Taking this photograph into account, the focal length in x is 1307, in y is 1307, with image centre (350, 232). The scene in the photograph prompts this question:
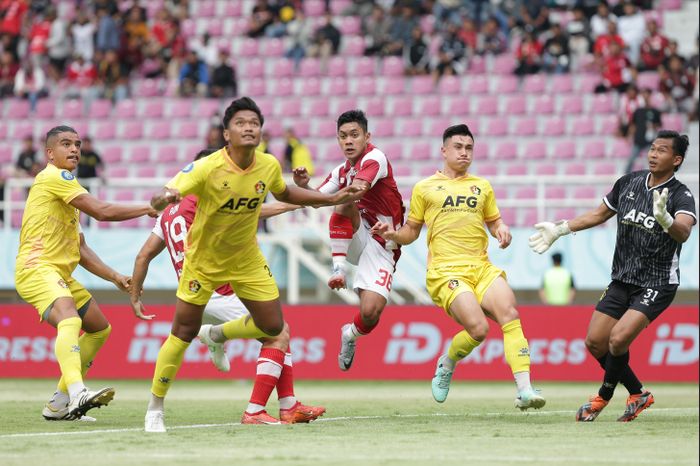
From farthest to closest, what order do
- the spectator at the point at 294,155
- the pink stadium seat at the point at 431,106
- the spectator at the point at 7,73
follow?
the spectator at the point at 7,73, the pink stadium seat at the point at 431,106, the spectator at the point at 294,155

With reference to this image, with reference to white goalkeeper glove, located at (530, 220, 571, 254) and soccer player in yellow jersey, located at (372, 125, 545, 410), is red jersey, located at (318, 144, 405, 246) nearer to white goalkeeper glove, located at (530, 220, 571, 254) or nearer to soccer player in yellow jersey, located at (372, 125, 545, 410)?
soccer player in yellow jersey, located at (372, 125, 545, 410)

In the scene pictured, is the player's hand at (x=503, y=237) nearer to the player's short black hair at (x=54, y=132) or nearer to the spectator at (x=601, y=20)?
the player's short black hair at (x=54, y=132)

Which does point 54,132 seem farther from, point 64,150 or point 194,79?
point 194,79

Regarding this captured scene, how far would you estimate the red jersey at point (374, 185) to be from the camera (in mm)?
12383

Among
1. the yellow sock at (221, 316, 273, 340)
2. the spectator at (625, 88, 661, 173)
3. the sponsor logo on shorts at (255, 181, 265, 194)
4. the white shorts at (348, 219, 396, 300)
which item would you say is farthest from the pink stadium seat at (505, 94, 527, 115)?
the sponsor logo on shorts at (255, 181, 265, 194)

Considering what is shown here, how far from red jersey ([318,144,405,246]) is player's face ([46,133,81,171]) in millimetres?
2375

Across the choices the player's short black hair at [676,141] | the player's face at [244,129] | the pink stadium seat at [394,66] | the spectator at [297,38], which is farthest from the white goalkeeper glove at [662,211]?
the spectator at [297,38]

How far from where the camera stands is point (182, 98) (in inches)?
1147

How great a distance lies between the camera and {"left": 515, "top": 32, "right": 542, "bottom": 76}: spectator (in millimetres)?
26891

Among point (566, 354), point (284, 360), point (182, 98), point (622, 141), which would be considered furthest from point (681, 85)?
point (284, 360)

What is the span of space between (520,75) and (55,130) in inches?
646

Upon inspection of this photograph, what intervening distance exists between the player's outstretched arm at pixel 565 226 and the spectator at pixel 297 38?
57.8 ft

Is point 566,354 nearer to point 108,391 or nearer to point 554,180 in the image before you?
point 554,180

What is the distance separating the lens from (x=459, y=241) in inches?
Result: 485
